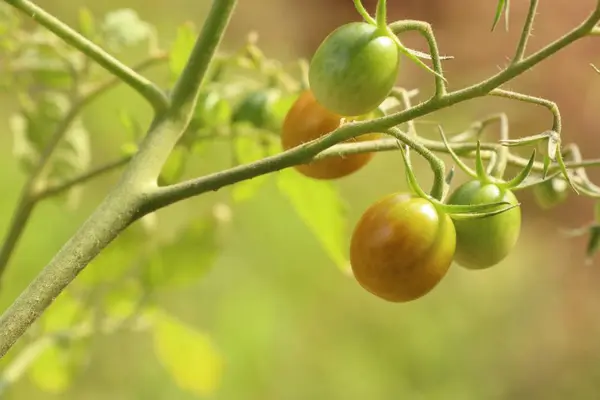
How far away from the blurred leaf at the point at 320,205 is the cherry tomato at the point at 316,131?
0.11 m

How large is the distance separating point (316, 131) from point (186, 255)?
0.22m

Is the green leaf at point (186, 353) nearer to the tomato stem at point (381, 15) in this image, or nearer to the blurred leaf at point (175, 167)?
the blurred leaf at point (175, 167)

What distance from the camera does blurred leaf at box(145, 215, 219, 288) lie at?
47cm

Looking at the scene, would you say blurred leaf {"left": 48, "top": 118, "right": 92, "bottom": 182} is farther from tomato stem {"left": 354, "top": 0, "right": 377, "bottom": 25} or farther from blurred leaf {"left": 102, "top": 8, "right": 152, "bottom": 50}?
tomato stem {"left": 354, "top": 0, "right": 377, "bottom": 25}

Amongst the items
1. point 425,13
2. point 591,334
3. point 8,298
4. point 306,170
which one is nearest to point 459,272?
point 591,334

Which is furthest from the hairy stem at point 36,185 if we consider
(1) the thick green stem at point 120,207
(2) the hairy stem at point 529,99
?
(2) the hairy stem at point 529,99

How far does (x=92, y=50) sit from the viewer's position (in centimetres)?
25

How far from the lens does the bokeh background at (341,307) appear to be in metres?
0.83

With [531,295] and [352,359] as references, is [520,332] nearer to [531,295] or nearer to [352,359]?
[531,295]

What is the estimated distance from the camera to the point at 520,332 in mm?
973

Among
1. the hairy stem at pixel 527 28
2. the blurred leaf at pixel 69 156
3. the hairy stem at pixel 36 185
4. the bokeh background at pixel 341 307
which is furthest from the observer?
the bokeh background at pixel 341 307

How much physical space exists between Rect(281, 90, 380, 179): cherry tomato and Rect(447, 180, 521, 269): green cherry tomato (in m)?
0.05

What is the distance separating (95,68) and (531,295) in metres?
0.74

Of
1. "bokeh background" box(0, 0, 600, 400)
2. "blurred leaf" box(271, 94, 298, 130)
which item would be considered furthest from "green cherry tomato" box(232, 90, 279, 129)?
"bokeh background" box(0, 0, 600, 400)
